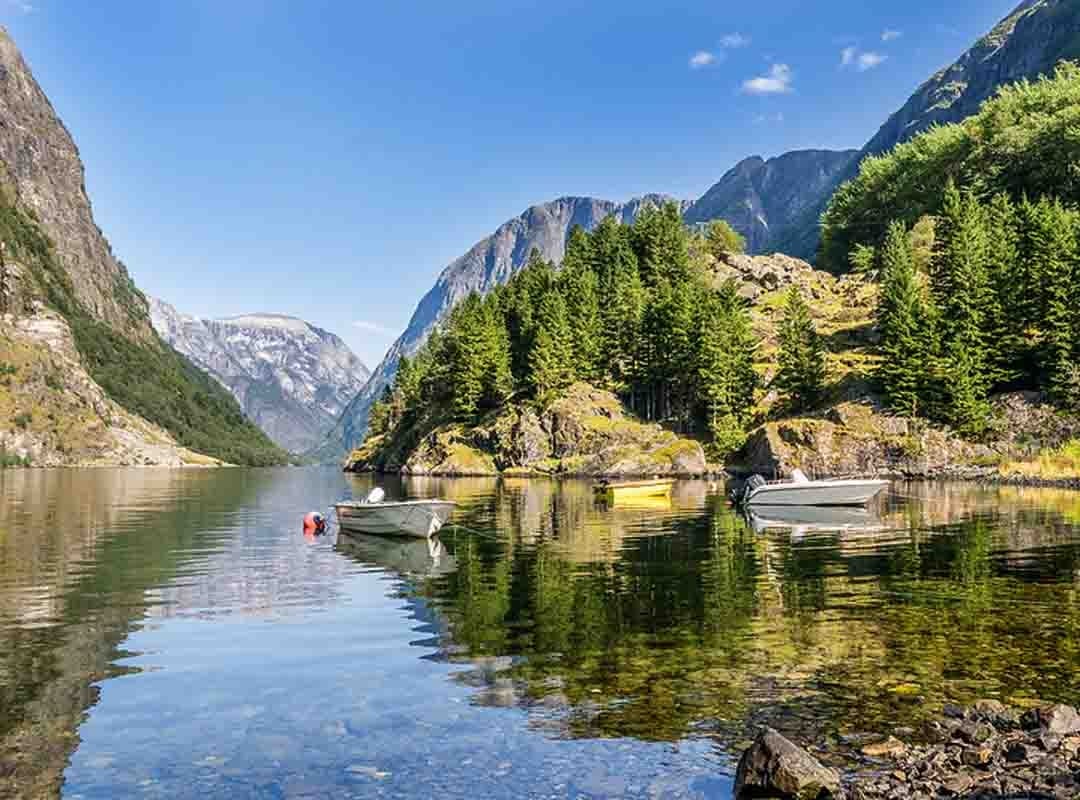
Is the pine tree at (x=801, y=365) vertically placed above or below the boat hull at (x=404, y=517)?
above

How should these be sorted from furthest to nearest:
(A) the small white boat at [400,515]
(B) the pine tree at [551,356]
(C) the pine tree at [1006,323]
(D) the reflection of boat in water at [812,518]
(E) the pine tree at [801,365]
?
(B) the pine tree at [551,356], (E) the pine tree at [801,365], (C) the pine tree at [1006,323], (D) the reflection of boat in water at [812,518], (A) the small white boat at [400,515]

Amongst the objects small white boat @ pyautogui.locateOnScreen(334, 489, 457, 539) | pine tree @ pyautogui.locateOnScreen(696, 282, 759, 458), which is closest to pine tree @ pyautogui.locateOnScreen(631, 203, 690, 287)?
pine tree @ pyautogui.locateOnScreen(696, 282, 759, 458)

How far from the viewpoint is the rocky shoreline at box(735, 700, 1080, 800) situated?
12344 millimetres

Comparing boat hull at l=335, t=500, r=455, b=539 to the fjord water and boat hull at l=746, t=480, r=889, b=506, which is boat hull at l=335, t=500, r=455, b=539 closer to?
the fjord water

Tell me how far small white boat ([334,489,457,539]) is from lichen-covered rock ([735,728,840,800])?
125 ft

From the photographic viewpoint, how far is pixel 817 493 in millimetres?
64812

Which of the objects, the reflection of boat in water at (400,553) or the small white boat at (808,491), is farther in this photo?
the small white boat at (808,491)

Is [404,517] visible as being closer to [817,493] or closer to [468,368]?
[817,493]

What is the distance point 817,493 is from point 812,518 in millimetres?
5589

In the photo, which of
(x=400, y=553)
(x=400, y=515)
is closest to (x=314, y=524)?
(x=400, y=515)

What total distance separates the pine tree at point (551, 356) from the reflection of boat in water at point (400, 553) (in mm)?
83521

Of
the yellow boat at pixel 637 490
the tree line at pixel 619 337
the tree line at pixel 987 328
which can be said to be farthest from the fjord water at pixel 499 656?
the tree line at pixel 619 337

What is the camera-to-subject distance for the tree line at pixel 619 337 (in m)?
130

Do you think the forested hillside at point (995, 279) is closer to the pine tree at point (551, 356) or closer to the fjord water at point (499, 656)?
the pine tree at point (551, 356)
